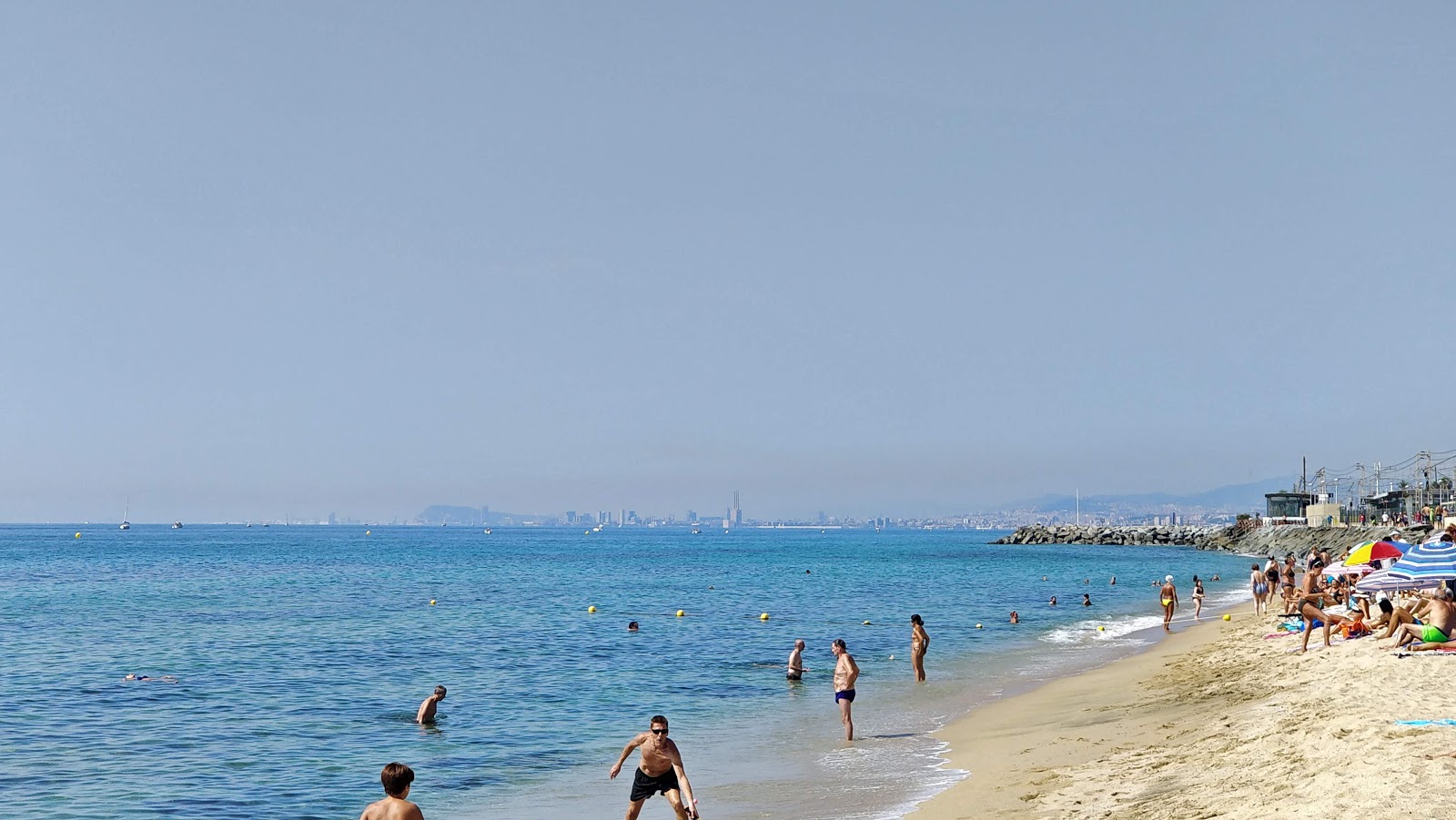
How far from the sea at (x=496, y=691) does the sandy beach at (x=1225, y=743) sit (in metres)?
1.25

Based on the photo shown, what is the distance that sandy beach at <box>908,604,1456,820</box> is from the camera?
10.8 metres

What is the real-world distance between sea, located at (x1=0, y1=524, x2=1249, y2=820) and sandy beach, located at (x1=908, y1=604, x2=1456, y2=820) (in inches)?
49.2

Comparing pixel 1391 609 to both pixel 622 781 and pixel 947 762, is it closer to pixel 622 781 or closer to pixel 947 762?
pixel 947 762

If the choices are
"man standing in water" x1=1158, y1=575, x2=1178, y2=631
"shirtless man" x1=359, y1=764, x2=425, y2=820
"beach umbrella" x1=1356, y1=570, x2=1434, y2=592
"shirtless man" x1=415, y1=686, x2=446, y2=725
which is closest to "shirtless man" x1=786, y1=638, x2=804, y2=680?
"shirtless man" x1=415, y1=686, x2=446, y2=725

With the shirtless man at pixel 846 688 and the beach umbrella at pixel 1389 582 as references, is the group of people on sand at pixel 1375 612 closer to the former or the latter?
the beach umbrella at pixel 1389 582

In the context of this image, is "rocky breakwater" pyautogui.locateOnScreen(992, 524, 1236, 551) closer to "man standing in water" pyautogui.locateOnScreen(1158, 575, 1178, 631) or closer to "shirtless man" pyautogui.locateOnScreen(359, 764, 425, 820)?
"man standing in water" pyautogui.locateOnScreen(1158, 575, 1178, 631)

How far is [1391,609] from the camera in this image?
22.7 meters

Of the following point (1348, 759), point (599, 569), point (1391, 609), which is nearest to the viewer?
point (1348, 759)

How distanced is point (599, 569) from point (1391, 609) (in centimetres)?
7132

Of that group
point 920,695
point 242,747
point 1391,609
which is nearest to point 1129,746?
point 920,695

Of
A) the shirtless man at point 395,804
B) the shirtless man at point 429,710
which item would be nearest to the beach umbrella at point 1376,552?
the shirtless man at point 429,710

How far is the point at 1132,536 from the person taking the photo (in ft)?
516

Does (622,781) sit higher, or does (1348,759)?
(1348,759)

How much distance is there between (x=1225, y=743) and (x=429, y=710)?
43.9 feet
